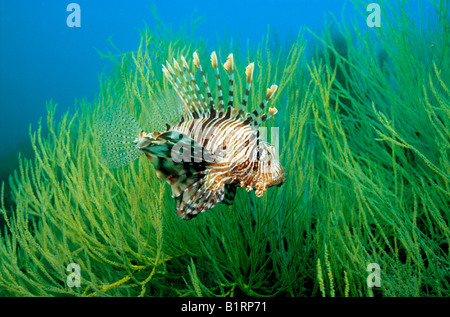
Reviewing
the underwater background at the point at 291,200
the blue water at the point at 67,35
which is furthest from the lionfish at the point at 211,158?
the blue water at the point at 67,35

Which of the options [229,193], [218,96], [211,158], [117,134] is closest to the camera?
[211,158]

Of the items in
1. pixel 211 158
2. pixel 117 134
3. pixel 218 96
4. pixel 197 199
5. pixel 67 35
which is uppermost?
pixel 67 35

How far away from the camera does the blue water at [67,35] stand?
3600 cm

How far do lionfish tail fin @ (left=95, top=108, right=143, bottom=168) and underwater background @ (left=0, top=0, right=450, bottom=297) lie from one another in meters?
0.14

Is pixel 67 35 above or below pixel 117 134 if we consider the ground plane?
above

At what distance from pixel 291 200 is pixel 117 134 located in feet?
4.41

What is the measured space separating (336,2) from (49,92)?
40834 millimetres

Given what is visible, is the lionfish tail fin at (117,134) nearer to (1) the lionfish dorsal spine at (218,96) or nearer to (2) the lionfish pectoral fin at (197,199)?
(1) the lionfish dorsal spine at (218,96)

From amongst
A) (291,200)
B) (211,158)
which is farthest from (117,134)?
(291,200)

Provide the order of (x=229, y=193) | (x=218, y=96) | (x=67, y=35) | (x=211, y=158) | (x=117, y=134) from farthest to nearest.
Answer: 1. (x=67, y=35)
2. (x=117, y=134)
3. (x=218, y=96)
4. (x=229, y=193)
5. (x=211, y=158)

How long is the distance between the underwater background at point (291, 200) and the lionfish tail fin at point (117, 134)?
14 cm

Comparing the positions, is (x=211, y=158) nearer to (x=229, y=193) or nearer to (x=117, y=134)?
(x=229, y=193)

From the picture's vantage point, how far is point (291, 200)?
209 centimetres

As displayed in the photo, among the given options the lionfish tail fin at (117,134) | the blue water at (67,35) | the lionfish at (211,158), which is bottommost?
the lionfish at (211,158)
